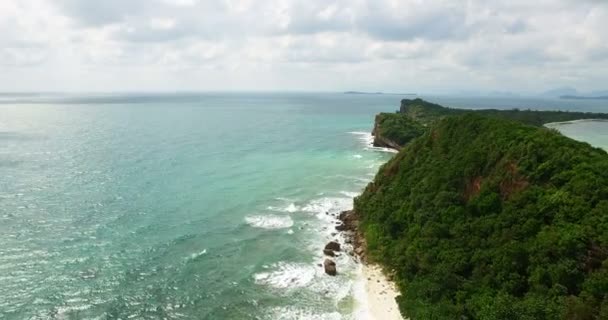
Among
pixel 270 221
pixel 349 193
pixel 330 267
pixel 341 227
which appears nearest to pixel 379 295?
pixel 330 267

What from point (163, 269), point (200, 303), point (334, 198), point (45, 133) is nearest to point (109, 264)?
point (163, 269)

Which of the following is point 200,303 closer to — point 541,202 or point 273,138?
point 541,202

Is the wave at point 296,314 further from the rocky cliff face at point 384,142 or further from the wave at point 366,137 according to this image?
the wave at point 366,137

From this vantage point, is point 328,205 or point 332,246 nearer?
point 332,246

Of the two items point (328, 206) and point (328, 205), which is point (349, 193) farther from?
point (328, 206)

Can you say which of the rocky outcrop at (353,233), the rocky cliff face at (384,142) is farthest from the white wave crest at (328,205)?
the rocky cliff face at (384,142)

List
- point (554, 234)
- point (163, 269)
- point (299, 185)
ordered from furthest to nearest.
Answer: point (299, 185) → point (163, 269) → point (554, 234)

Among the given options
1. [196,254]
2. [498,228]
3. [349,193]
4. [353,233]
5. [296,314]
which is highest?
[498,228]
